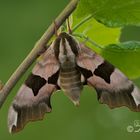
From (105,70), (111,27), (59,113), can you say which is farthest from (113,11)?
(59,113)

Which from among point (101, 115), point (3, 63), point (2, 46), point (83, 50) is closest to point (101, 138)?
point (101, 115)

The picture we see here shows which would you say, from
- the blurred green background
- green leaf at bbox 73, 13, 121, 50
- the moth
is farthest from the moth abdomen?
the blurred green background

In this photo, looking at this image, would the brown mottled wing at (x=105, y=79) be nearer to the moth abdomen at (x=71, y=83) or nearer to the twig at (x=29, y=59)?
the moth abdomen at (x=71, y=83)

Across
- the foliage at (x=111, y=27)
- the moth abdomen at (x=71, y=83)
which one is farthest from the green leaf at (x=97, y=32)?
the moth abdomen at (x=71, y=83)

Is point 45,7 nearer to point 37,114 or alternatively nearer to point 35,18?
point 35,18

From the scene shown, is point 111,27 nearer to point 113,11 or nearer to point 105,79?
point 113,11

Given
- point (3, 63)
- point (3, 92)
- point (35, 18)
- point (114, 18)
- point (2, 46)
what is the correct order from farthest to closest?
point (35, 18)
point (2, 46)
point (3, 63)
point (114, 18)
point (3, 92)
